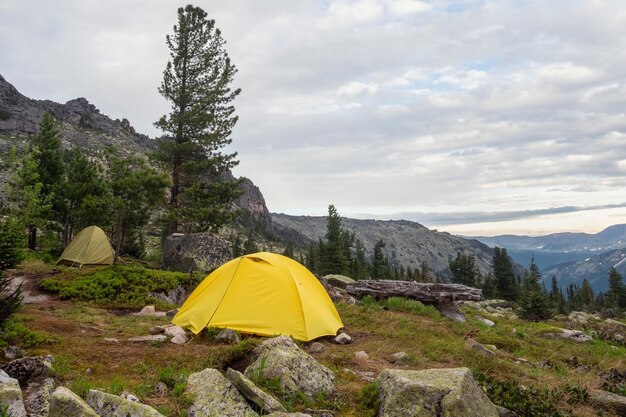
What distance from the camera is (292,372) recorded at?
6.92 m

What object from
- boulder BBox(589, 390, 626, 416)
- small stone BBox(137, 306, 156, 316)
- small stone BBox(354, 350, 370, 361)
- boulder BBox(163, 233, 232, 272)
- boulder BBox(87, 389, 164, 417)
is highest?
boulder BBox(163, 233, 232, 272)

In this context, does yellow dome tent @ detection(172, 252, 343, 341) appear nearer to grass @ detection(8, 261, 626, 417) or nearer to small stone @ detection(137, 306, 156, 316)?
grass @ detection(8, 261, 626, 417)

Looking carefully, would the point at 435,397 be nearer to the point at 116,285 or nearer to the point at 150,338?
the point at 150,338

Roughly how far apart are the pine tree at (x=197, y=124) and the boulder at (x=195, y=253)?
233 inches

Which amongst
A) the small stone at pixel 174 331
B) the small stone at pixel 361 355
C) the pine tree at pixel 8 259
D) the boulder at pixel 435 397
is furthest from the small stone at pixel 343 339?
the pine tree at pixel 8 259

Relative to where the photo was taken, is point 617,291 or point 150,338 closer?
point 150,338

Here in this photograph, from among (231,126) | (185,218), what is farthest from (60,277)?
(231,126)

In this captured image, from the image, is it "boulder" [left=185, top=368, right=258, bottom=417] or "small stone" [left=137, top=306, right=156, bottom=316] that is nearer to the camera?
"boulder" [left=185, top=368, right=258, bottom=417]

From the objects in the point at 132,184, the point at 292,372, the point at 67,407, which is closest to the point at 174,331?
the point at 292,372

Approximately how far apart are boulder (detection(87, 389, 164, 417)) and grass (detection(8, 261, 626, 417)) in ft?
2.62

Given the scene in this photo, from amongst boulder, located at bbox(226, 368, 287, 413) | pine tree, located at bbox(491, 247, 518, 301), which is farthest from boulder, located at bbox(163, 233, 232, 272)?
pine tree, located at bbox(491, 247, 518, 301)

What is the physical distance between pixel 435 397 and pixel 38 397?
569cm

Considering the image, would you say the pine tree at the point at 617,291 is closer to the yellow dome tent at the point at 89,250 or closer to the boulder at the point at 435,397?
the yellow dome tent at the point at 89,250

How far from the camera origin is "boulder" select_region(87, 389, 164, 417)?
5.02 metres
